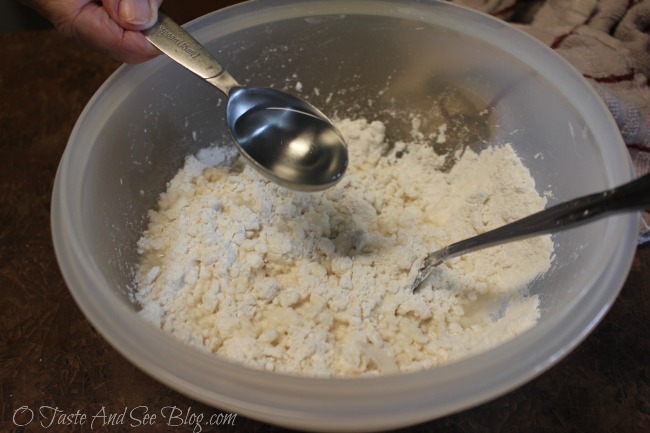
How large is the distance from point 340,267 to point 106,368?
0.39 m

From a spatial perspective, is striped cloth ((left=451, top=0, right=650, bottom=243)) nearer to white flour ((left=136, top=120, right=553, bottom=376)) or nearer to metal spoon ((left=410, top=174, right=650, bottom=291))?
white flour ((left=136, top=120, right=553, bottom=376))

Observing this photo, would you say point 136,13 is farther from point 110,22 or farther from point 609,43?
point 609,43

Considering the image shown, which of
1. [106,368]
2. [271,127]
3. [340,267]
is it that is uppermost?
[271,127]

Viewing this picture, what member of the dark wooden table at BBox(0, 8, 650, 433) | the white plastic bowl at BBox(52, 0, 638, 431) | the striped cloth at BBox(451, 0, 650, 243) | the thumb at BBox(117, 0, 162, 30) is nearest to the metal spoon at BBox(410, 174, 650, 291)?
the white plastic bowl at BBox(52, 0, 638, 431)

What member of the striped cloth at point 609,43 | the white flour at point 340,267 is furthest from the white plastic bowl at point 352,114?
the striped cloth at point 609,43

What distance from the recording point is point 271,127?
2.77ft

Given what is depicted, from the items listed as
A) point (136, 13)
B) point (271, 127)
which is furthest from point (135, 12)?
point (271, 127)

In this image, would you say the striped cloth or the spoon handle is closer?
the spoon handle

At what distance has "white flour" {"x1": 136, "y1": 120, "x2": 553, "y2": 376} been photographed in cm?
74

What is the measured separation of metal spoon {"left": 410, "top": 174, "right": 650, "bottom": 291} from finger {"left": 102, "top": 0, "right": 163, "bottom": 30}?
552mm

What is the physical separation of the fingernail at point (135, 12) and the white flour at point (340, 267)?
0.91ft

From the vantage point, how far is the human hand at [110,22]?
750mm

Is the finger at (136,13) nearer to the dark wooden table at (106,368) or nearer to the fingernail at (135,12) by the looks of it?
the fingernail at (135,12)

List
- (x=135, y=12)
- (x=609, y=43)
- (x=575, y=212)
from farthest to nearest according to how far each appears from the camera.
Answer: (x=609, y=43), (x=135, y=12), (x=575, y=212)
